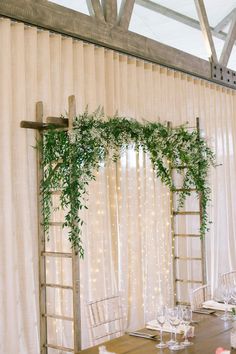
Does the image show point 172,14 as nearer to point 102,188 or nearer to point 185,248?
point 102,188

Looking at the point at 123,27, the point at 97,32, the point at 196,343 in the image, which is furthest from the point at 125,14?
the point at 196,343

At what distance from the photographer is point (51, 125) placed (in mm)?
4121

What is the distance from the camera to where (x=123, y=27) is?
532cm

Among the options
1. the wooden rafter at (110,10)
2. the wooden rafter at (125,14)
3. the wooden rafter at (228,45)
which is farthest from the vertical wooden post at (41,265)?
the wooden rafter at (228,45)

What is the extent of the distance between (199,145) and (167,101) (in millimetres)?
899

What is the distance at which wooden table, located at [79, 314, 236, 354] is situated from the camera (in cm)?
291

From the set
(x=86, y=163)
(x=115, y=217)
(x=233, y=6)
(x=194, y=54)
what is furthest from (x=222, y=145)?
(x=86, y=163)

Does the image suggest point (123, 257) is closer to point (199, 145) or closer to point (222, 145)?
point (199, 145)

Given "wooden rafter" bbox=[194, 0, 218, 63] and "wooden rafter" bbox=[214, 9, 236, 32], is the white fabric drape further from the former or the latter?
"wooden rafter" bbox=[214, 9, 236, 32]

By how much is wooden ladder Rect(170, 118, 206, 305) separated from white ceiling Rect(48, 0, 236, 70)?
111 centimetres

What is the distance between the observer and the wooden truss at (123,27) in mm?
4383

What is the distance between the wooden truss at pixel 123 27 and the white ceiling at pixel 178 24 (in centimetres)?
6

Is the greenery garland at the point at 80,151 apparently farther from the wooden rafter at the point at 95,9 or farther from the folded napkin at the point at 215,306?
the wooden rafter at the point at 95,9

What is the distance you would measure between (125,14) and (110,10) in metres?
0.23
